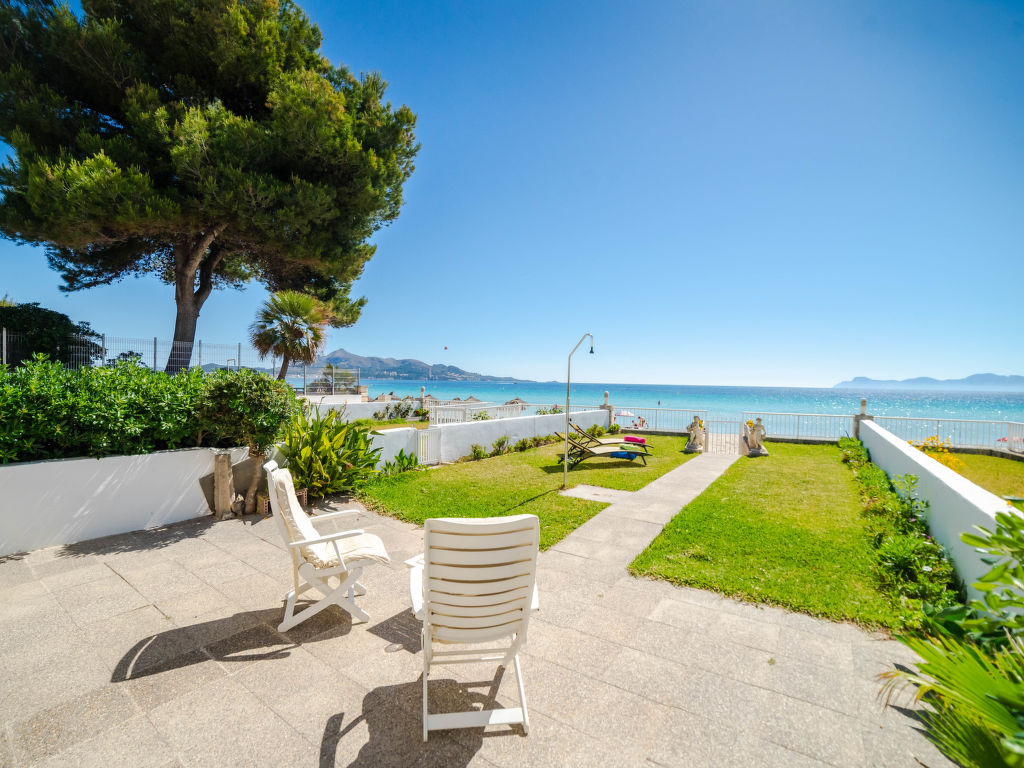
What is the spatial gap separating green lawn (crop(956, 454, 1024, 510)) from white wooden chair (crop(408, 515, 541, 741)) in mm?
10922

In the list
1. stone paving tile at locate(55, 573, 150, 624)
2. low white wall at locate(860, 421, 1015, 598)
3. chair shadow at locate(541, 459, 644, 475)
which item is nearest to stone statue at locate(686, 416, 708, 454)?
chair shadow at locate(541, 459, 644, 475)

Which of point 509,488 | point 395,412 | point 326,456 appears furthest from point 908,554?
point 395,412

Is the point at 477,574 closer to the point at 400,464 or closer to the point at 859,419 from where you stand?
the point at 400,464

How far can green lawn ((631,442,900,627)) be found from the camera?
3814 mm

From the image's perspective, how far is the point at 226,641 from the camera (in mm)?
3107

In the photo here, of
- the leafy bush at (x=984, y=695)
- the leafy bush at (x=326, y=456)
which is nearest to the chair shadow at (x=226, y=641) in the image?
the leafy bush at (x=326, y=456)

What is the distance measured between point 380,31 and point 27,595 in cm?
1270

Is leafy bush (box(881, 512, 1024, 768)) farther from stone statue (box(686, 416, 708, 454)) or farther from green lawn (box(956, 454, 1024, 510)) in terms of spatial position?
stone statue (box(686, 416, 708, 454))

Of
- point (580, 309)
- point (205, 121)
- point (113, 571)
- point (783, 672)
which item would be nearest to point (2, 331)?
point (205, 121)

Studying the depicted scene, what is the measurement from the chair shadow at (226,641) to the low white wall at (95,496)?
2.97 m

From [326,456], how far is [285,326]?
8.13 metres

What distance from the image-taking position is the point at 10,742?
86.0 inches

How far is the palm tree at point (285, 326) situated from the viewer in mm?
12984

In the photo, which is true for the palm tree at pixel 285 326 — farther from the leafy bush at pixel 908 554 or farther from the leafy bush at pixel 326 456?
the leafy bush at pixel 908 554
